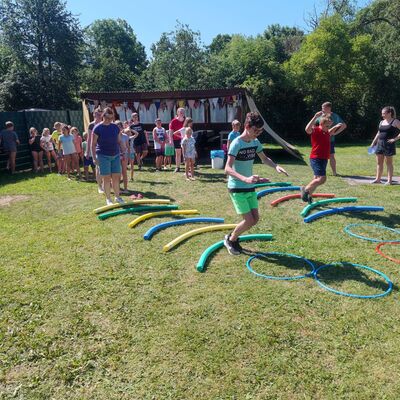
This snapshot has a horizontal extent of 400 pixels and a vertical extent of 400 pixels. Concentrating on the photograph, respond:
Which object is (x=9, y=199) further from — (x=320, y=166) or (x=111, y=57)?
(x=111, y=57)

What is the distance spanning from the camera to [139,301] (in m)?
4.17

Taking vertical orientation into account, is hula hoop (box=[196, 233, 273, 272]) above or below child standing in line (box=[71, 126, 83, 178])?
below

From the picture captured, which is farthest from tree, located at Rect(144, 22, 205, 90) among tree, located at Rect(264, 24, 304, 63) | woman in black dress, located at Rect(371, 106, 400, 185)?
woman in black dress, located at Rect(371, 106, 400, 185)

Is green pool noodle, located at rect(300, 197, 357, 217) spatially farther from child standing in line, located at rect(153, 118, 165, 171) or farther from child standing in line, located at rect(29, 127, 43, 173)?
child standing in line, located at rect(29, 127, 43, 173)

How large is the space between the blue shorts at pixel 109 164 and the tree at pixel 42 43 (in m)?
25.1

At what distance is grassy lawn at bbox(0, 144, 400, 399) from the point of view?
2965 millimetres

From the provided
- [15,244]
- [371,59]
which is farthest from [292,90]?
[15,244]

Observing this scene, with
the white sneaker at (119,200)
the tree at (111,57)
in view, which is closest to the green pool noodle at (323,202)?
the white sneaker at (119,200)

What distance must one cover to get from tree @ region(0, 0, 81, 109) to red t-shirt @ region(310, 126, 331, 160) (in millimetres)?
27637

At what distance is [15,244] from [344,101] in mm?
23022

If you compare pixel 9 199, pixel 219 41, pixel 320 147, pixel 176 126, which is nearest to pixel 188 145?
pixel 176 126

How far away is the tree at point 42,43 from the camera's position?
30.3 metres

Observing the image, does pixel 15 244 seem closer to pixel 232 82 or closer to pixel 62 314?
pixel 62 314

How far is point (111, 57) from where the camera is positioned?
41719 mm
